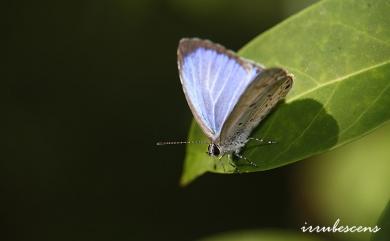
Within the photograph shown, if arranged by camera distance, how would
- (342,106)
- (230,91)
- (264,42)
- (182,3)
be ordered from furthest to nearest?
(182,3), (230,91), (264,42), (342,106)

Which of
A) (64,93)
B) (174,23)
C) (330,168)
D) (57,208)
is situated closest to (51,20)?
(64,93)

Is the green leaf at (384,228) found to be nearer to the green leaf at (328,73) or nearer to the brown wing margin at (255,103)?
the green leaf at (328,73)

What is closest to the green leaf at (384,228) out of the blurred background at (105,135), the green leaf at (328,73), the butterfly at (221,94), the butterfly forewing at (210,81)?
the green leaf at (328,73)

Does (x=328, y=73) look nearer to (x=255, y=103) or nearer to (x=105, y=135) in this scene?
→ (x=255, y=103)

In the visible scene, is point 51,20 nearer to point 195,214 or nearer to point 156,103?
point 156,103

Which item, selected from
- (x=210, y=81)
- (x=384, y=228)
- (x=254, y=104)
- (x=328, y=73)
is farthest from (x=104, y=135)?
(x=384, y=228)

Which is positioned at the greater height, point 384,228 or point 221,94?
point 221,94
